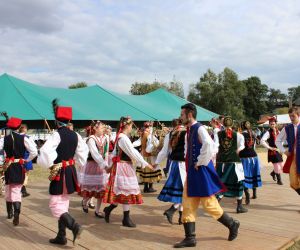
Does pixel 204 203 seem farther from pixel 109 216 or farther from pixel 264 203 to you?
pixel 264 203

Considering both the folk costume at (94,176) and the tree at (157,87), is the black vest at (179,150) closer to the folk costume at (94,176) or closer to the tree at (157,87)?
the folk costume at (94,176)

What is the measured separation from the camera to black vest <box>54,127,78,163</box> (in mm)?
4152

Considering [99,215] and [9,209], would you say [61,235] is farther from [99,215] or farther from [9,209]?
[9,209]

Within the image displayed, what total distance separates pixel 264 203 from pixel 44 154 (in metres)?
4.08

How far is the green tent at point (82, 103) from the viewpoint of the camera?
11438 millimetres

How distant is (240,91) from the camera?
43000 millimetres

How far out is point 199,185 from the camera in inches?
156

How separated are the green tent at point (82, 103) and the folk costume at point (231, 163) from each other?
683 cm

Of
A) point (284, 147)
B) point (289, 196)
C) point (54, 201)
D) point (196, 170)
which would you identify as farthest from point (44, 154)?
point (289, 196)

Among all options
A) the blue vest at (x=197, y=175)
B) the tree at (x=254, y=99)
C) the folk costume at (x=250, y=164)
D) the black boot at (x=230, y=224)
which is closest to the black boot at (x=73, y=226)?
the blue vest at (x=197, y=175)

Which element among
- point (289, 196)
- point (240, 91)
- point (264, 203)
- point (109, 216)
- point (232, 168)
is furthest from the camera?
point (240, 91)

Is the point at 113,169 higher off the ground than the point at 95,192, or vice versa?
the point at 113,169

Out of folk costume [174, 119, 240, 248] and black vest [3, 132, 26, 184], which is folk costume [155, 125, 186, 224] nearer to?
folk costume [174, 119, 240, 248]

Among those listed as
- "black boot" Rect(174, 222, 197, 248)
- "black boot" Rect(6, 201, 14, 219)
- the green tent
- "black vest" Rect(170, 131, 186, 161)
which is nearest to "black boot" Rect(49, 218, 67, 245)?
"black boot" Rect(174, 222, 197, 248)
